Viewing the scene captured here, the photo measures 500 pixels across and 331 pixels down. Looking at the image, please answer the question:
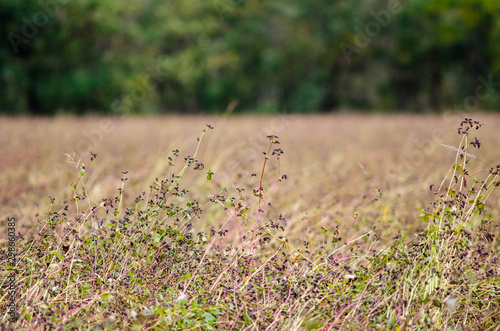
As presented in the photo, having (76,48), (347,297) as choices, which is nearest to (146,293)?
(347,297)

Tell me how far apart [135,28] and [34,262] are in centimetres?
2459

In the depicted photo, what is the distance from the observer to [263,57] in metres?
29.3

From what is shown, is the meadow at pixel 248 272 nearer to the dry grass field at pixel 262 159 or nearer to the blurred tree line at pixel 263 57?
the dry grass field at pixel 262 159

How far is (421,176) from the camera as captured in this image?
22.0 ft

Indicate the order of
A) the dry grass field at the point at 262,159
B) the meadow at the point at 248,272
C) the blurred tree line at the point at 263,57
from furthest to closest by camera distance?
the blurred tree line at the point at 263,57
the dry grass field at the point at 262,159
the meadow at the point at 248,272

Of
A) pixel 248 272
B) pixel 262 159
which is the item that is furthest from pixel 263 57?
pixel 248 272

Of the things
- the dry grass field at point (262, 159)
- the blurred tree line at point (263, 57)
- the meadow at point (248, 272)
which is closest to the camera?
the meadow at point (248, 272)

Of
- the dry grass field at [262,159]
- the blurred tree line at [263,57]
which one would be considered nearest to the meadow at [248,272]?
the dry grass field at [262,159]

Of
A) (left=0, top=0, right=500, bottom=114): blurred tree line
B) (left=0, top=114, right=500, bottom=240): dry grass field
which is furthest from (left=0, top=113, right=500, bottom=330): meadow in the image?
(left=0, top=0, right=500, bottom=114): blurred tree line

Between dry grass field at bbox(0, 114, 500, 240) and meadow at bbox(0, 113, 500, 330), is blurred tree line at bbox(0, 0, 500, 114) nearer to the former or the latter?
dry grass field at bbox(0, 114, 500, 240)

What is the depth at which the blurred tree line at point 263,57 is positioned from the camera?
77.0 feet

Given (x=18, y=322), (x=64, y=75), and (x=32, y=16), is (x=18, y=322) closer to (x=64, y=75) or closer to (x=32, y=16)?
(x=32, y=16)

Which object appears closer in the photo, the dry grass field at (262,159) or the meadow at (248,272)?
the meadow at (248,272)

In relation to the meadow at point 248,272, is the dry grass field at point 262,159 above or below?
below
